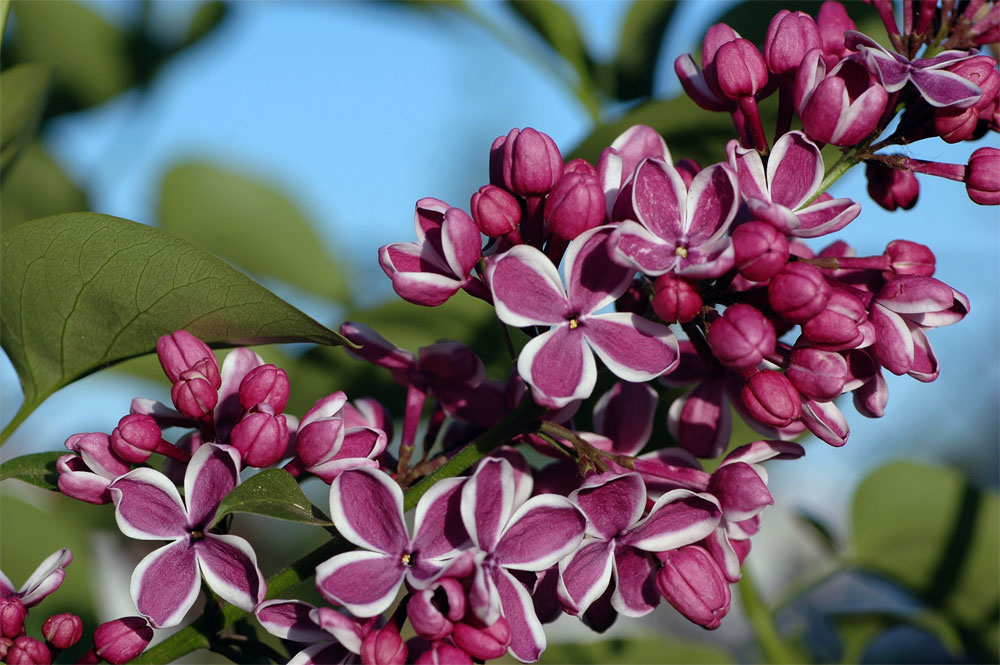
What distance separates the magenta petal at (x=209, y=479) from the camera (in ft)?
2.78

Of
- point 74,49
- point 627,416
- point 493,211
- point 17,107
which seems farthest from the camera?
point 74,49

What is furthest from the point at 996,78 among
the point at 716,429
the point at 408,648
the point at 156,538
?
the point at 156,538

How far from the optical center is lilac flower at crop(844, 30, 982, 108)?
0.93 metres

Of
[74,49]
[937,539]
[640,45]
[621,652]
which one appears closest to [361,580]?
[621,652]

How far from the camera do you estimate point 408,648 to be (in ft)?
2.91

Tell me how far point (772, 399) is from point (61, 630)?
0.70 metres

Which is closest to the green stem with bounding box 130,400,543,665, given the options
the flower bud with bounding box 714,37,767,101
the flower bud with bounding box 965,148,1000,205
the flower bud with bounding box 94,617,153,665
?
the flower bud with bounding box 94,617,153,665

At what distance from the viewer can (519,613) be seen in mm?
867

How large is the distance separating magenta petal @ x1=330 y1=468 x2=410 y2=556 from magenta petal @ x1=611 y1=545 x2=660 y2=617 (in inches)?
9.1

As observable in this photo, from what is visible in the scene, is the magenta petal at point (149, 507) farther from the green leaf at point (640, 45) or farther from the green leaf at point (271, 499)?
the green leaf at point (640, 45)

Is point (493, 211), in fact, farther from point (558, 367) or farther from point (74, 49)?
point (74, 49)

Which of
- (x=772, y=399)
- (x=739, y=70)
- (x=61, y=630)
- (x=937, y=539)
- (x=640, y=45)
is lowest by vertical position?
(x=937, y=539)

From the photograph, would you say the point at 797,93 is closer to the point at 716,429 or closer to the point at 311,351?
the point at 716,429

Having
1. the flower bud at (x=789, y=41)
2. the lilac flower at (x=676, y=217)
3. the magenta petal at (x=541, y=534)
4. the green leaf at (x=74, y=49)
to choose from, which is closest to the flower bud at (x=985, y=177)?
the flower bud at (x=789, y=41)
